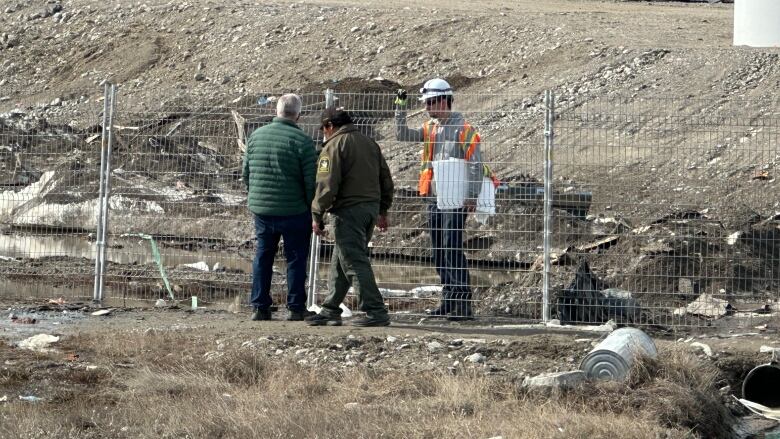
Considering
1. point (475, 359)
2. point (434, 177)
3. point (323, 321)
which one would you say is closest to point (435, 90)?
point (434, 177)

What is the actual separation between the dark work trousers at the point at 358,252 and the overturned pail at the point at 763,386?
10.1ft

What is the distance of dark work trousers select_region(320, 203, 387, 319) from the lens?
36.5ft

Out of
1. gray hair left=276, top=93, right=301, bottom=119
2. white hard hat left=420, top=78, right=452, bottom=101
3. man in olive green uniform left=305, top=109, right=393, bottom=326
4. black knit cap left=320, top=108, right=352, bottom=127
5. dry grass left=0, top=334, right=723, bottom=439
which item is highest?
white hard hat left=420, top=78, right=452, bottom=101

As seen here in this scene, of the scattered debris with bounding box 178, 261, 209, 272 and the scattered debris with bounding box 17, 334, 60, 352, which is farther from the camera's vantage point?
the scattered debris with bounding box 178, 261, 209, 272

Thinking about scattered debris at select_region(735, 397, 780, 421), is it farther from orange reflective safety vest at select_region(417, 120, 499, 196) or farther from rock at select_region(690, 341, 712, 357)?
orange reflective safety vest at select_region(417, 120, 499, 196)

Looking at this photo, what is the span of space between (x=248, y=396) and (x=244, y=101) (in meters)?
22.0

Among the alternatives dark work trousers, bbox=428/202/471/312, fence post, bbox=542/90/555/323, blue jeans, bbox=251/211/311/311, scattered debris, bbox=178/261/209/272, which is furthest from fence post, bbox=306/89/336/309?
fence post, bbox=542/90/555/323

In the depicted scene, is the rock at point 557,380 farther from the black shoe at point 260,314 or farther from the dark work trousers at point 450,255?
the black shoe at point 260,314

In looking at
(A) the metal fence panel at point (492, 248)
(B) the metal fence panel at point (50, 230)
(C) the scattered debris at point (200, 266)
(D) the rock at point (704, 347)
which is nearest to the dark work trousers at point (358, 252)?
(A) the metal fence panel at point (492, 248)

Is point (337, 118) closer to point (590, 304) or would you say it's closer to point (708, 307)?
point (590, 304)

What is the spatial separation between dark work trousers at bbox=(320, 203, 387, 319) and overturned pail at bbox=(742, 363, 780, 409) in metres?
3.08

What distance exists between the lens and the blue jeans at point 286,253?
11492 mm

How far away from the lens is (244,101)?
29891 mm

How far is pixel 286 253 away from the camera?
11.7 metres
